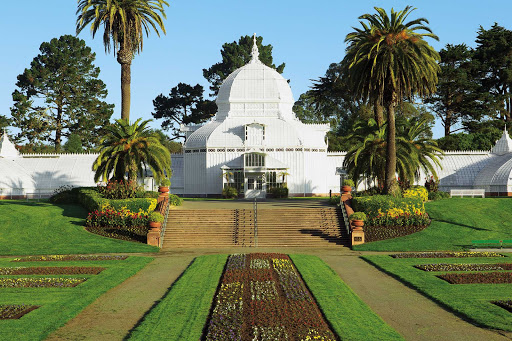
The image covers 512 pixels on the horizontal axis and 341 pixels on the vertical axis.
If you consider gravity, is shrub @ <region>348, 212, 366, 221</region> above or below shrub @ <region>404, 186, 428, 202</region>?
below

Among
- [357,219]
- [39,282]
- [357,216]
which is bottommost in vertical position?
[39,282]

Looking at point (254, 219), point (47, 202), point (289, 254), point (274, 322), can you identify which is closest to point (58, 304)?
point (274, 322)

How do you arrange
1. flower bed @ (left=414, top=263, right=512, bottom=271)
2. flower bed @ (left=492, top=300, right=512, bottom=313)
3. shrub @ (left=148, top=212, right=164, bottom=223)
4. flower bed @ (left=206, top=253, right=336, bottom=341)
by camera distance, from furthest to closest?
shrub @ (left=148, top=212, right=164, bottom=223)
flower bed @ (left=414, top=263, right=512, bottom=271)
flower bed @ (left=492, top=300, right=512, bottom=313)
flower bed @ (left=206, top=253, right=336, bottom=341)

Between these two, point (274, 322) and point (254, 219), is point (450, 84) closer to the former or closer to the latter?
point (254, 219)

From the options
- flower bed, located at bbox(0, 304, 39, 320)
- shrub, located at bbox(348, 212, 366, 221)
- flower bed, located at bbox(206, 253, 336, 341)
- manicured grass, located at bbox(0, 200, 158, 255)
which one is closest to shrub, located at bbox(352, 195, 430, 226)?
shrub, located at bbox(348, 212, 366, 221)

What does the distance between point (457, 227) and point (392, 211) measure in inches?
177

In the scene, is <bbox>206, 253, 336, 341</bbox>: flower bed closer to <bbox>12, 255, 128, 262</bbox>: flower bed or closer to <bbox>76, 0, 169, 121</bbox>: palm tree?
<bbox>12, 255, 128, 262</bbox>: flower bed

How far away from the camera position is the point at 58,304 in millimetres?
20000

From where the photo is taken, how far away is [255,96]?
223 ft

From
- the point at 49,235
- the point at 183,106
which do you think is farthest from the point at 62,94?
the point at 49,235

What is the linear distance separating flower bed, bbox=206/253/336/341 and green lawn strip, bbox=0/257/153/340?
4431 mm

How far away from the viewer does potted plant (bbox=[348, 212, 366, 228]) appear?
3700cm

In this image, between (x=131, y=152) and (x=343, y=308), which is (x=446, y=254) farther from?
(x=131, y=152)

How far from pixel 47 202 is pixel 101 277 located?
2696 cm
